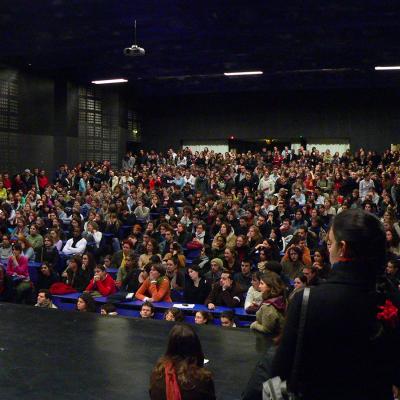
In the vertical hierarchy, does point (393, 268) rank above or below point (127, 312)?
above

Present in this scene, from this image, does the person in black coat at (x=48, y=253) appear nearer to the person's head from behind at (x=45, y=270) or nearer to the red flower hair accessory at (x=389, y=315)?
the person's head from behind at (x=45, y=270)

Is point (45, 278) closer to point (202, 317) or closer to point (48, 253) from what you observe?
point (48, 253)

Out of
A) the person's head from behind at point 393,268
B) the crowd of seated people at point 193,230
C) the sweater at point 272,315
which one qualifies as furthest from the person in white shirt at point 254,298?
the sweater at point 272,315

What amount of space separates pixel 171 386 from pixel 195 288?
4.69m

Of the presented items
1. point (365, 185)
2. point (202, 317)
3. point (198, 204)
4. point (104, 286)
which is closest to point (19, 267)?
point (104, 286)

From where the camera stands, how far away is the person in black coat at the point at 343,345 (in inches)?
60.2

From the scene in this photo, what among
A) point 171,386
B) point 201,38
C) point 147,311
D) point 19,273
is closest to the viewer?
point 171,386

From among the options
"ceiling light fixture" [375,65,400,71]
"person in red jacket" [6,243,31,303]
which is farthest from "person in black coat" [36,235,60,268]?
"ceiling light fixture" [375,65,400,71]

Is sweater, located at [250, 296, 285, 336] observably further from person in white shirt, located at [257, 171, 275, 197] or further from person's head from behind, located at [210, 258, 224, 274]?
person in white shirt, located at [257, 171, 275, 197]

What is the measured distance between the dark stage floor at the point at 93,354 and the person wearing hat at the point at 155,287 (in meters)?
1.75

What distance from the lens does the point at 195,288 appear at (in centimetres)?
739

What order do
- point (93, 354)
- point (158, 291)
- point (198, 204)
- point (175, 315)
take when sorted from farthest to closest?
point (198, 204) → point (158, 291) → point (175, 315) → point (93, 354)

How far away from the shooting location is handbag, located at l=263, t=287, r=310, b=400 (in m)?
1.52

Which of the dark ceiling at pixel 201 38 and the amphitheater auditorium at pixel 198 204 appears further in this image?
the dark ceiling at pixel 201 38
